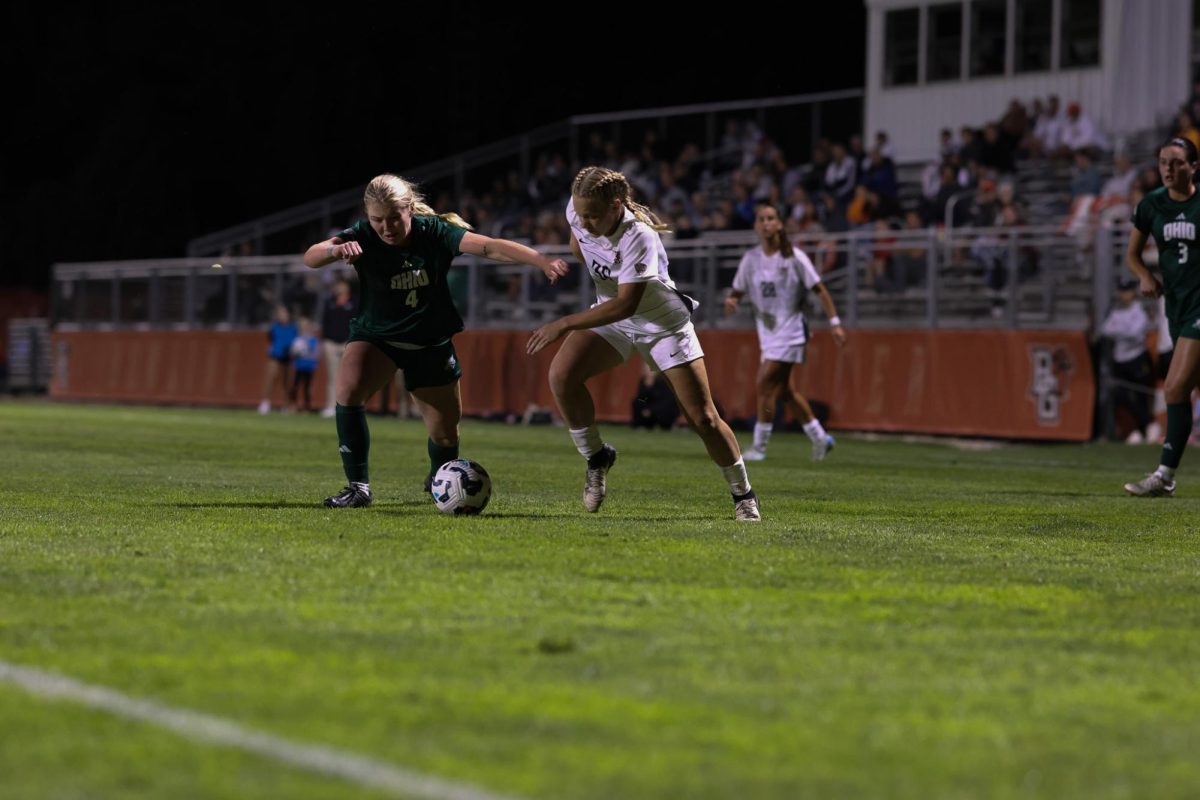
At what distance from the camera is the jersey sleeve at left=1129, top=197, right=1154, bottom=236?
1355cm

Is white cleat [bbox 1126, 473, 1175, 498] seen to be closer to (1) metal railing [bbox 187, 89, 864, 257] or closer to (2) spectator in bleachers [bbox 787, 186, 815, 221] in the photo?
(2) spectator in bleachers [bbox 787, 186, 815, 221]

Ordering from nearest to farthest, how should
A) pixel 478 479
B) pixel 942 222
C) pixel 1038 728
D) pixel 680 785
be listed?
1. pixel 680 785
2. pixel 1038 728
3. pixel 478 479
4. pixel 942 222

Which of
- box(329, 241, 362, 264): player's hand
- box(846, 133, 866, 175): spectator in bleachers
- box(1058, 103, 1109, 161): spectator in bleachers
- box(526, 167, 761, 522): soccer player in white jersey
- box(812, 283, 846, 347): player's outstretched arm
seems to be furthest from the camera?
box(846, 133, 866, 175): spectator in bleachers

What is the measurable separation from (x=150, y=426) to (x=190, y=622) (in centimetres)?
1855

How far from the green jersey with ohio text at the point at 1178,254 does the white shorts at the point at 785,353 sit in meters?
4.83

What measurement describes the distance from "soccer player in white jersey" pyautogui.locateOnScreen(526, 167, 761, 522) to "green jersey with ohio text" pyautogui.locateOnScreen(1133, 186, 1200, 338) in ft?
13.5

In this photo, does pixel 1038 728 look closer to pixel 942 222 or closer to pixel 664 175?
pixel 942 222

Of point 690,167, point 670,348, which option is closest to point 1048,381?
point 670,348

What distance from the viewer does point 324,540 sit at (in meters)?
9.02

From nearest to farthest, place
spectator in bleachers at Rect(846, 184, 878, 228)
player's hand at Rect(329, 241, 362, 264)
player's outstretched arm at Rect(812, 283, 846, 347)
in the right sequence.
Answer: player's hand at Rect(329, 241, 362, 264)
player's outstretched arm at Rect(812, 283, 846, 347)
spectator in bleachers at Rect(846, 184, 878, 228)

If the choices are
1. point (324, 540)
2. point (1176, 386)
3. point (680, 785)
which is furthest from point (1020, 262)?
point (680, 785)

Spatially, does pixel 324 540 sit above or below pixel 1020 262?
below

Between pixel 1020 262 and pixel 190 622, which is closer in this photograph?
pixel 190 622

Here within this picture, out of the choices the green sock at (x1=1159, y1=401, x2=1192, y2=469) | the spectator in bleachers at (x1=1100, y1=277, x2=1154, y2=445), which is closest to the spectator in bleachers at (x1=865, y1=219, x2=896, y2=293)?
the spectator in bleachers at (x1=1100, y1=277, x2=1154, y2=445)
